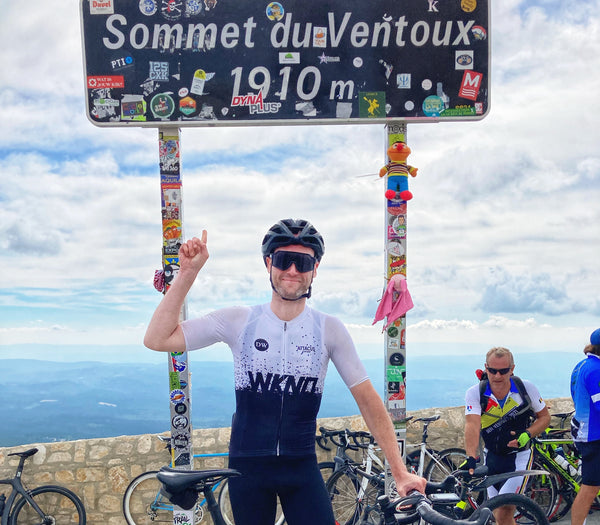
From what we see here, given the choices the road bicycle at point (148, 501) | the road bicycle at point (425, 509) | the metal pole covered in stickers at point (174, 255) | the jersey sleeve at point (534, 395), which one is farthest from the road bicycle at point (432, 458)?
the road bicycle at point (425, 509)

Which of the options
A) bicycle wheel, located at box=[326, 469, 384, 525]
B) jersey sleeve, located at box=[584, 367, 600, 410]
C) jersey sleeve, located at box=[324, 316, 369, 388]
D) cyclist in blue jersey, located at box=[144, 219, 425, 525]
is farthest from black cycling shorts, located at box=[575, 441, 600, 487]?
jersey sleeve, located at box=[324, 316, 369, 388]

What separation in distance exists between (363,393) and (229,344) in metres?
0.76

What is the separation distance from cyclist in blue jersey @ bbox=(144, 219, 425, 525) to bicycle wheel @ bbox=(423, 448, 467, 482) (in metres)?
4.31

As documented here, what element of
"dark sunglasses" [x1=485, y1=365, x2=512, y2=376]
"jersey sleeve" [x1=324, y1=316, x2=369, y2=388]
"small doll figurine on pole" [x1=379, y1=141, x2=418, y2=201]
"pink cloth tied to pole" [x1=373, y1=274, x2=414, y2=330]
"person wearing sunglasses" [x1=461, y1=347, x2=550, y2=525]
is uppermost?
"small doll figurine on pole" [x1=379, y1=141, x2=418, y2=201]

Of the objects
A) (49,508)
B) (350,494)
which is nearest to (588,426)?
(350,494)

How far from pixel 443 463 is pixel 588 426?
222cm

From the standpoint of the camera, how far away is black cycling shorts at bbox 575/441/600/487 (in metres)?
5.21

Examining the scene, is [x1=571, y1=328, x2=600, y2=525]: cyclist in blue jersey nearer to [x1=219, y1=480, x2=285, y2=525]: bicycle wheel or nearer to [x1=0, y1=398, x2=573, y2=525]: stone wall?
[x1=0, y1=398, x2=573, y2=525]: stone wall

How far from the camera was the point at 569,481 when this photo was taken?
273 inches

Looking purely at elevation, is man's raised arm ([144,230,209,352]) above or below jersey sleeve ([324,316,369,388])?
above

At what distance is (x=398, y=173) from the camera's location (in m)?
5.04

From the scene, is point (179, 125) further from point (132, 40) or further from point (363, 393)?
point (363, 393)

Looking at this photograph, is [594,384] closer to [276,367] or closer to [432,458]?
[432,458]

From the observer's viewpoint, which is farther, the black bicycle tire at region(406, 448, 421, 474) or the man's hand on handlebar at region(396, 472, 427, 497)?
the black bicycle tire at region(406, 448, 421, 474)
